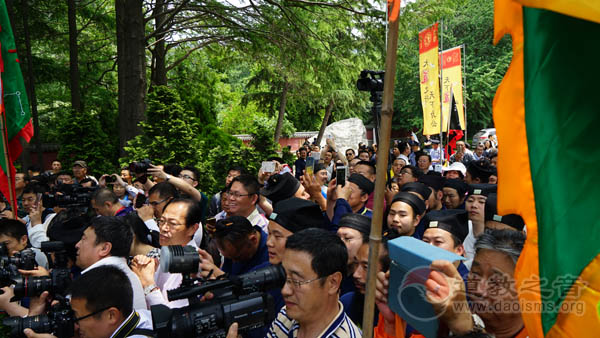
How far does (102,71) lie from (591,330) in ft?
60.0

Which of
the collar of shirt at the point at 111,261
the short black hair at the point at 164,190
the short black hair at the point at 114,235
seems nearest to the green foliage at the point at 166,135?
the short black hair at the point at 164,190

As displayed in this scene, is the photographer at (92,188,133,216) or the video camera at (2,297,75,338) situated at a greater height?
the photographer at (92,188,133,216)

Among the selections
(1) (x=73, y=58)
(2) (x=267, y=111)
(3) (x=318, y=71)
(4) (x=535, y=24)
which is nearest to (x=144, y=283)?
(4) (x=535, y=24)

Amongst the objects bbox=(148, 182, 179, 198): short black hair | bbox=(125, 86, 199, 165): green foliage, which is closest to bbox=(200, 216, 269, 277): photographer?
bbox=(148, 182, 179, 198): short black hair

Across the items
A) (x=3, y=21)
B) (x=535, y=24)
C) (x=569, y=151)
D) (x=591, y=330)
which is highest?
(x=3, y=21)

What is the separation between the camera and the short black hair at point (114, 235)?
3398 mm

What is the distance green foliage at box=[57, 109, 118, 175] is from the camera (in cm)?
1204

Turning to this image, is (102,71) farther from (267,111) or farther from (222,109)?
(222,109)

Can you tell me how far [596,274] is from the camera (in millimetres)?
1502

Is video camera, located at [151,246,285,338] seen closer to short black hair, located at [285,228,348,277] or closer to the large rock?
short black hair, located at [285,228,348,277]

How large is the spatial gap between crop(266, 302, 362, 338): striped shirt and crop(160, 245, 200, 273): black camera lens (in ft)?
1.98

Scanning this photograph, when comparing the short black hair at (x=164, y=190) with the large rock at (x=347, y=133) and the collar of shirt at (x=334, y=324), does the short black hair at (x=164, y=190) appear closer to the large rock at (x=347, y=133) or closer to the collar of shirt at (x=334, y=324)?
the collar of shirt at (x=334, y=324)

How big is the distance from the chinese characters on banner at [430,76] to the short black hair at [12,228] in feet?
26.3

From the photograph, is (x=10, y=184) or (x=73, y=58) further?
(x=73, y=58)
